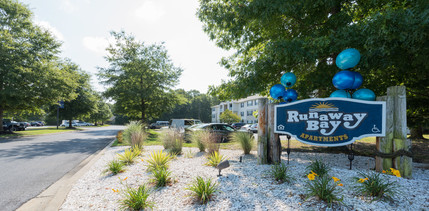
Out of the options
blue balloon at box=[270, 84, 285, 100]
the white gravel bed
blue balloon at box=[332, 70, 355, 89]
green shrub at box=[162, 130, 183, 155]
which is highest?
blue balloon at box=[332, 70, 355, 89]

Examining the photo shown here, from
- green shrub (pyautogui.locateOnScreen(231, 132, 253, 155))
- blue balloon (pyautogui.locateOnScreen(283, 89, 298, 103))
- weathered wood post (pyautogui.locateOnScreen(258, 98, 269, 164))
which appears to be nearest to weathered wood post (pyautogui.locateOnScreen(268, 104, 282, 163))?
weathered wood post (pyautogui.locateOnScreen(258, 98, 269, 164))

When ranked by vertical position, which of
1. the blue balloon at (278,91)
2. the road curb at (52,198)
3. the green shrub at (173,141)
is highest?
the blue balloon at (278,91)

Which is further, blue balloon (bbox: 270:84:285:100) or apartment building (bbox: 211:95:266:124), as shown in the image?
apartment building (bbox: 211:95:266:124)

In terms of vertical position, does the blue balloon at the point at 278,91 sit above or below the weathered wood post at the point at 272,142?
above

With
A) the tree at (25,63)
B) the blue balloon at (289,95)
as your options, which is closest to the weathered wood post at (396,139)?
the blue balloon at (289,95)

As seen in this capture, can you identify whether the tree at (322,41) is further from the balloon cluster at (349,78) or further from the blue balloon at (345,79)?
the blue balloon at (345,79)

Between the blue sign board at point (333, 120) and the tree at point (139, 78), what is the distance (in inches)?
658

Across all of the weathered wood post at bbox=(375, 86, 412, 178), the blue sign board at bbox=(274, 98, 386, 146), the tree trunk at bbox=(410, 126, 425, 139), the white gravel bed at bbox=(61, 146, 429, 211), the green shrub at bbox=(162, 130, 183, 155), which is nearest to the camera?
the white gravel bed at bbox=(61, 146, 429, 211)

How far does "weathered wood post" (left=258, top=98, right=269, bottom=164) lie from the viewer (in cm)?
542

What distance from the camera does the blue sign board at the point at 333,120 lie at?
4516 mm

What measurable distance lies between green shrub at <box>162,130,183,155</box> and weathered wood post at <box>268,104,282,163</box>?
3374 mm

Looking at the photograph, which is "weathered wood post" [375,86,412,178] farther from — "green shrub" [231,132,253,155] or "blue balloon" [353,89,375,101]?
"green shrub" [231,132,253,155]

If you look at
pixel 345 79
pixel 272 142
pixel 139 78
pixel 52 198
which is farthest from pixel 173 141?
pixel 139 78

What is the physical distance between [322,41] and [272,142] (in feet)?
10.2
